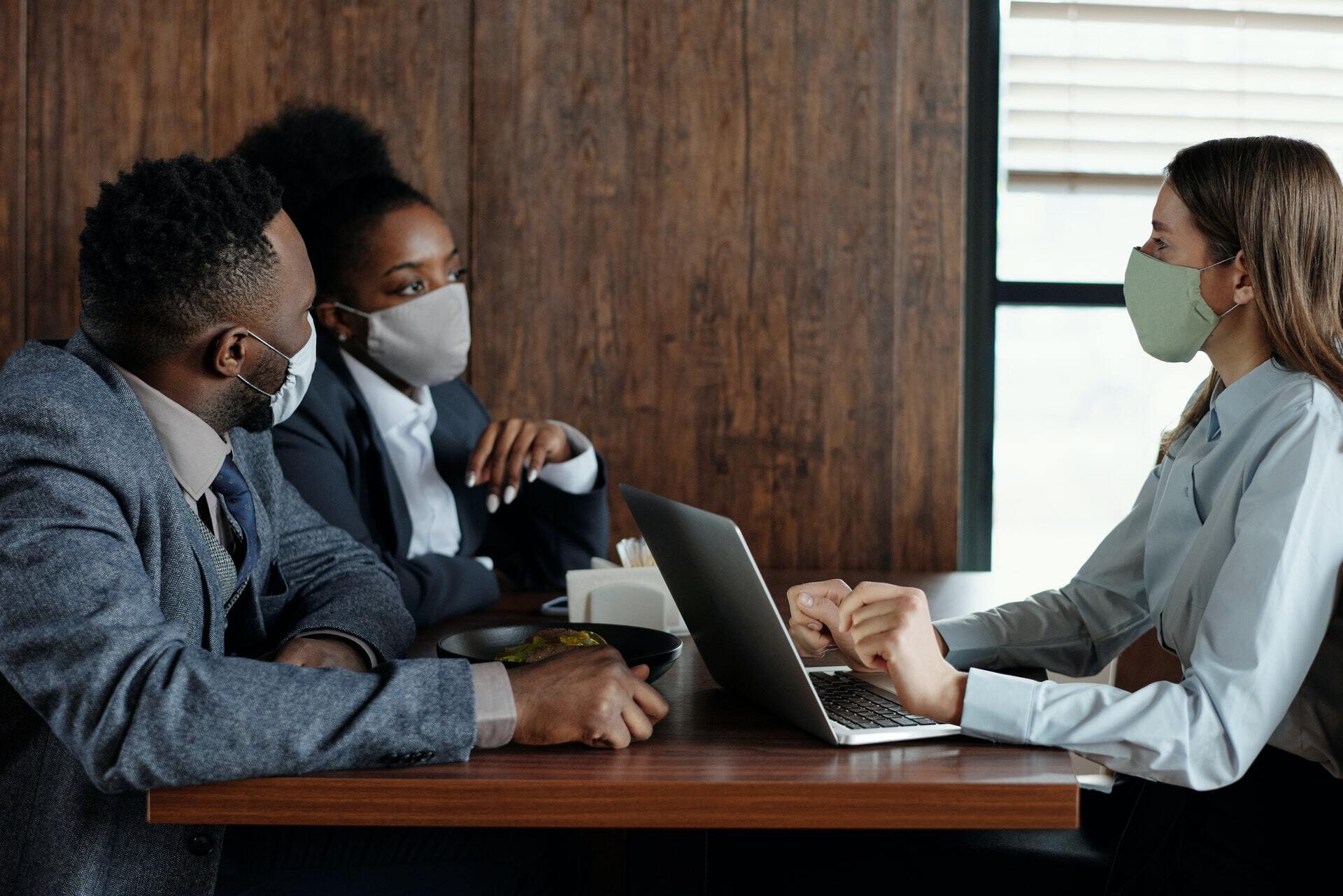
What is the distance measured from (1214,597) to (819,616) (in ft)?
1.15

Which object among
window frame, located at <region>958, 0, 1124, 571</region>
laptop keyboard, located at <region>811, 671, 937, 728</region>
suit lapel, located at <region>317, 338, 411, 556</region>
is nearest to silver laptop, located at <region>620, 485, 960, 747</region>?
laptop keyboard, located at <region>811, 671, 937, 728</region>

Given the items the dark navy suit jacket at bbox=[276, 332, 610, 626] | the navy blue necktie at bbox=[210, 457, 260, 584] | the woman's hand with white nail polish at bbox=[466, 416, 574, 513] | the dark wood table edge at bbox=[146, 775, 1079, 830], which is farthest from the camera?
the woman's hand with white nail polish at bbox=[466, 416, 574, 513]

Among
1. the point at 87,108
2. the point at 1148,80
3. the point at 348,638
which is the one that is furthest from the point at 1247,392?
the point at 87,108

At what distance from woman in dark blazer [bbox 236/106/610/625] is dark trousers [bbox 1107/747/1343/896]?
0.98 meters

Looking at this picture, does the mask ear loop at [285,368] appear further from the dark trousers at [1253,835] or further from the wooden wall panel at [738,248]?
the wooden wall panel at [738,248]

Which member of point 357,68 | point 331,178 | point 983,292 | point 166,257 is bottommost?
point 166,257

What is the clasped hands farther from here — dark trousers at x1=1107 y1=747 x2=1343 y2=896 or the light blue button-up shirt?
dark trousers at x1=1107 y1=747 x2=1343 y2=896

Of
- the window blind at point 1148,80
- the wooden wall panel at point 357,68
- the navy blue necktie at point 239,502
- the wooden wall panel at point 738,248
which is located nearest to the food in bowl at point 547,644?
the navy blue necktie at point 239,502

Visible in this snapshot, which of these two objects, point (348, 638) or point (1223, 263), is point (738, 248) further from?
point (348, 638)

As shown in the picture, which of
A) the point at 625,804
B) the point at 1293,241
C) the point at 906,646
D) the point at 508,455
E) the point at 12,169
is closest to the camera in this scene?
the point at 625,804

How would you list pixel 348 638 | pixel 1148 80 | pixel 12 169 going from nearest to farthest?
pixel 348 638, pixel 12 169, pixel 1148 80

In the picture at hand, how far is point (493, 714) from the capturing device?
90cm

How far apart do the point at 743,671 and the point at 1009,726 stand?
242 millimetres

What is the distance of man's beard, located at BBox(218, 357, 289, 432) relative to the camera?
1167 mm
